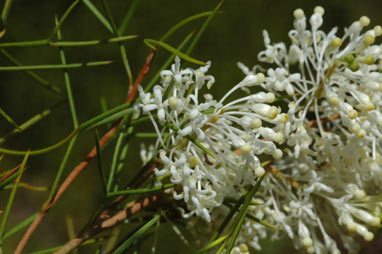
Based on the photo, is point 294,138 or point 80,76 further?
point 80,76

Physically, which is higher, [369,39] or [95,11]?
[95,11]

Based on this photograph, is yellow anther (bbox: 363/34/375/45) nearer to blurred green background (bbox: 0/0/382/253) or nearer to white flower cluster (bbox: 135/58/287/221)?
white flower cluster (bbox: 135/58/287/221)

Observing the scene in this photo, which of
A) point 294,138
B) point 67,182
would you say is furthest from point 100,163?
point 294,138

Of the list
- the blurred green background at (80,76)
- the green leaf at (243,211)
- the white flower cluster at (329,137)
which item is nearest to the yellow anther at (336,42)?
the white flower cluster at (329,137)

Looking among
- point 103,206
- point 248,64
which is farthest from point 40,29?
point 103,206

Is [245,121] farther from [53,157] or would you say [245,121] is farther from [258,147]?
[53,157]

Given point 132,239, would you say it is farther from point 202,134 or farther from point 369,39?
point 369,39

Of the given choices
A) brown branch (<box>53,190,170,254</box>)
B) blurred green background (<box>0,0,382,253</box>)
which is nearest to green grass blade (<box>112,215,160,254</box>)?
brown branch (<box>53,190,170,254</box>)
